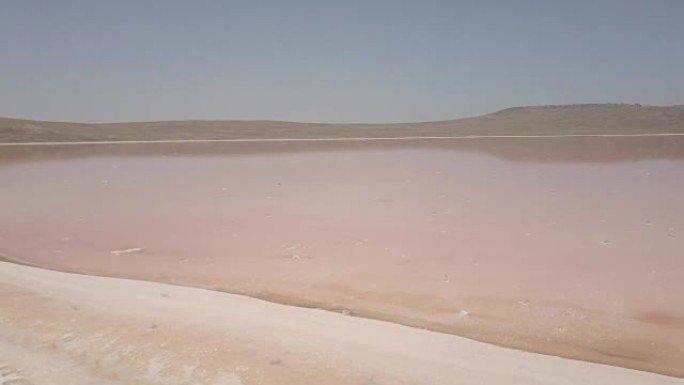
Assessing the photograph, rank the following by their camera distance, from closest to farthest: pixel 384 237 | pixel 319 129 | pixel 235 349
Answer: pixel 235 349 → pixel 384 237 → pixel 319 129

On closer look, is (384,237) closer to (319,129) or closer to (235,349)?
(235,349)

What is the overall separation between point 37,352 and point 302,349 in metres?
1.48

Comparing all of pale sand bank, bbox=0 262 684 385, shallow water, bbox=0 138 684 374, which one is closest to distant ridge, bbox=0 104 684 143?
shallow water, bbox=0 138 684 374

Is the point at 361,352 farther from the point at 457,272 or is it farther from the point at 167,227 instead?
the point at 167,227

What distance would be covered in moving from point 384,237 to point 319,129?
Result: 158ft

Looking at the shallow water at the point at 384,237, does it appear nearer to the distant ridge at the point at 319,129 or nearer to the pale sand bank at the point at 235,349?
the pale sand bank at the point at 235,349

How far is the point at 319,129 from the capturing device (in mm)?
54188

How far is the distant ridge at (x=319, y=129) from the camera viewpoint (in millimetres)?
37562

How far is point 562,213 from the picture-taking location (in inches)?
318

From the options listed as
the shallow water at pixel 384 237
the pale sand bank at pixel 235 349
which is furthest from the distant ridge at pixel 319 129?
the pale sand bank at pixel 235 349

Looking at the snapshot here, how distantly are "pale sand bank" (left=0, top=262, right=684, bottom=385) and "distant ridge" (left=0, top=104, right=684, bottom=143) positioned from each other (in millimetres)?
33793

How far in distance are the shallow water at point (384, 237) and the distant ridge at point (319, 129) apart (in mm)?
27315

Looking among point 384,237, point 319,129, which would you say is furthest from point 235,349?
point 319,129

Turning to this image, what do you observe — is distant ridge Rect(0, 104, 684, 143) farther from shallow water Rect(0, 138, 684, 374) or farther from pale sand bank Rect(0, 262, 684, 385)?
pale sand bank Rect(0, 262, 684, 385)
